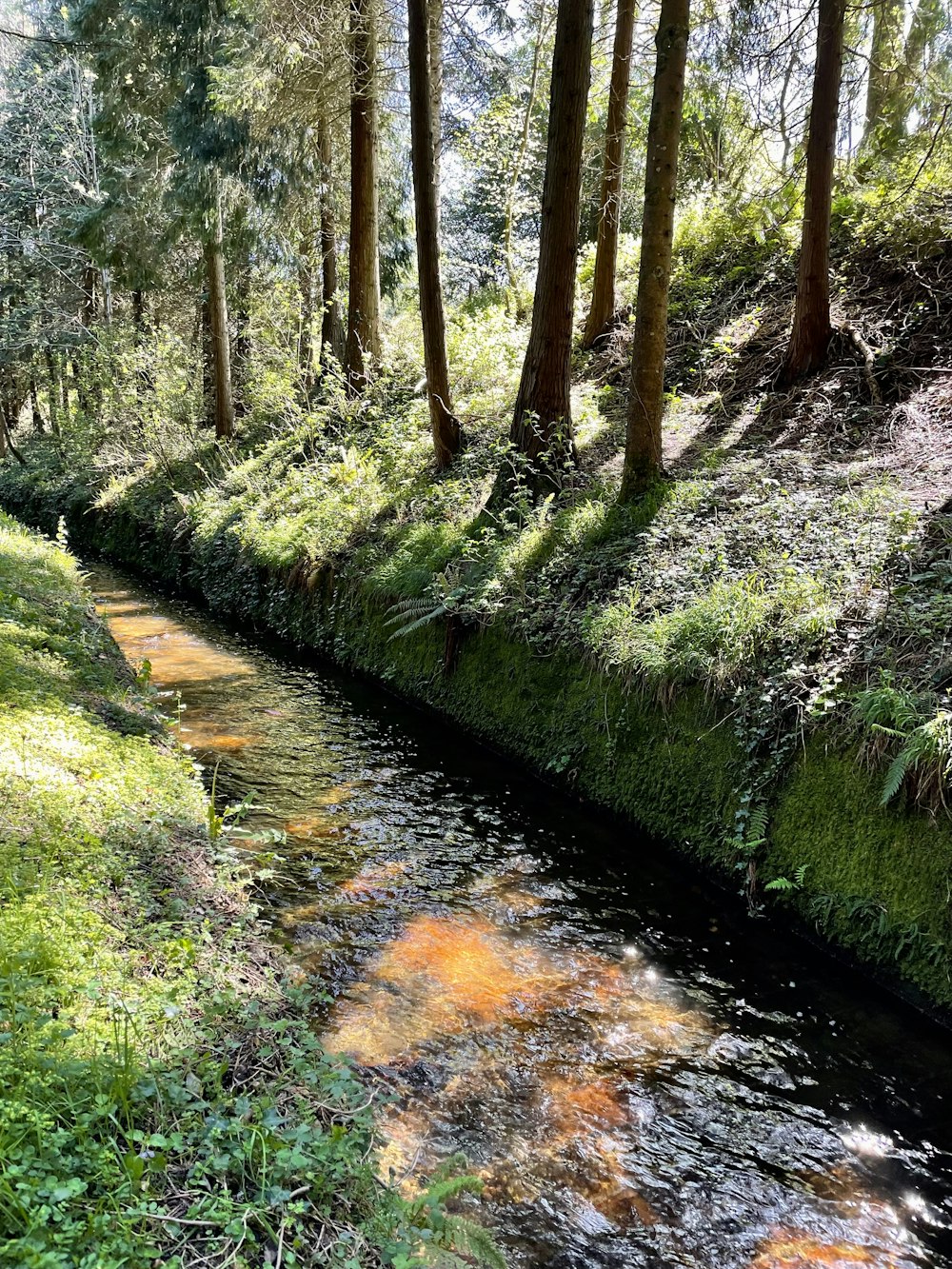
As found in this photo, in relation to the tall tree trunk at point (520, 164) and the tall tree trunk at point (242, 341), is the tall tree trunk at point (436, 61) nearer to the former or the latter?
the tall tree trunk at point (520, 164)

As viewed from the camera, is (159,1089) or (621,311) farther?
(621,311)

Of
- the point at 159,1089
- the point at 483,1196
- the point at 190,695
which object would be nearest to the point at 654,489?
the point at 190,695

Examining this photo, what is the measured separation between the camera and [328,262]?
55.3 ft

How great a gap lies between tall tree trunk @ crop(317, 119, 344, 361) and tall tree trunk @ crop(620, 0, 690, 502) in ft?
30.0

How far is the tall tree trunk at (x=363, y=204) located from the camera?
1255 centimetres

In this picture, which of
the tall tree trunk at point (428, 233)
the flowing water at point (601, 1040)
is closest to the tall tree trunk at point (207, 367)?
the tall tree trunk at point (428, 233)

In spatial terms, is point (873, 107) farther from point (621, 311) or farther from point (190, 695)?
point (190, 695)

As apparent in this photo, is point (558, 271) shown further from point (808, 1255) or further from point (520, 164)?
point (520, 164)

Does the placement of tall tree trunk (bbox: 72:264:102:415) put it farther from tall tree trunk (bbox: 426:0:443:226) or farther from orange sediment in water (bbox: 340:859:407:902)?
orange sediment in water (bbox: 340:859:407:902)

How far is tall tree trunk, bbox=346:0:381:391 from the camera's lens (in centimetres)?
1255

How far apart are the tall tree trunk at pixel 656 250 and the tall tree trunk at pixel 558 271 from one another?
1.24m

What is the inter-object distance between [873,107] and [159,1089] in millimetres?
14652

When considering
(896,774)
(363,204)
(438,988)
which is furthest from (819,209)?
(363,204)

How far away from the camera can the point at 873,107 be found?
1188cm
